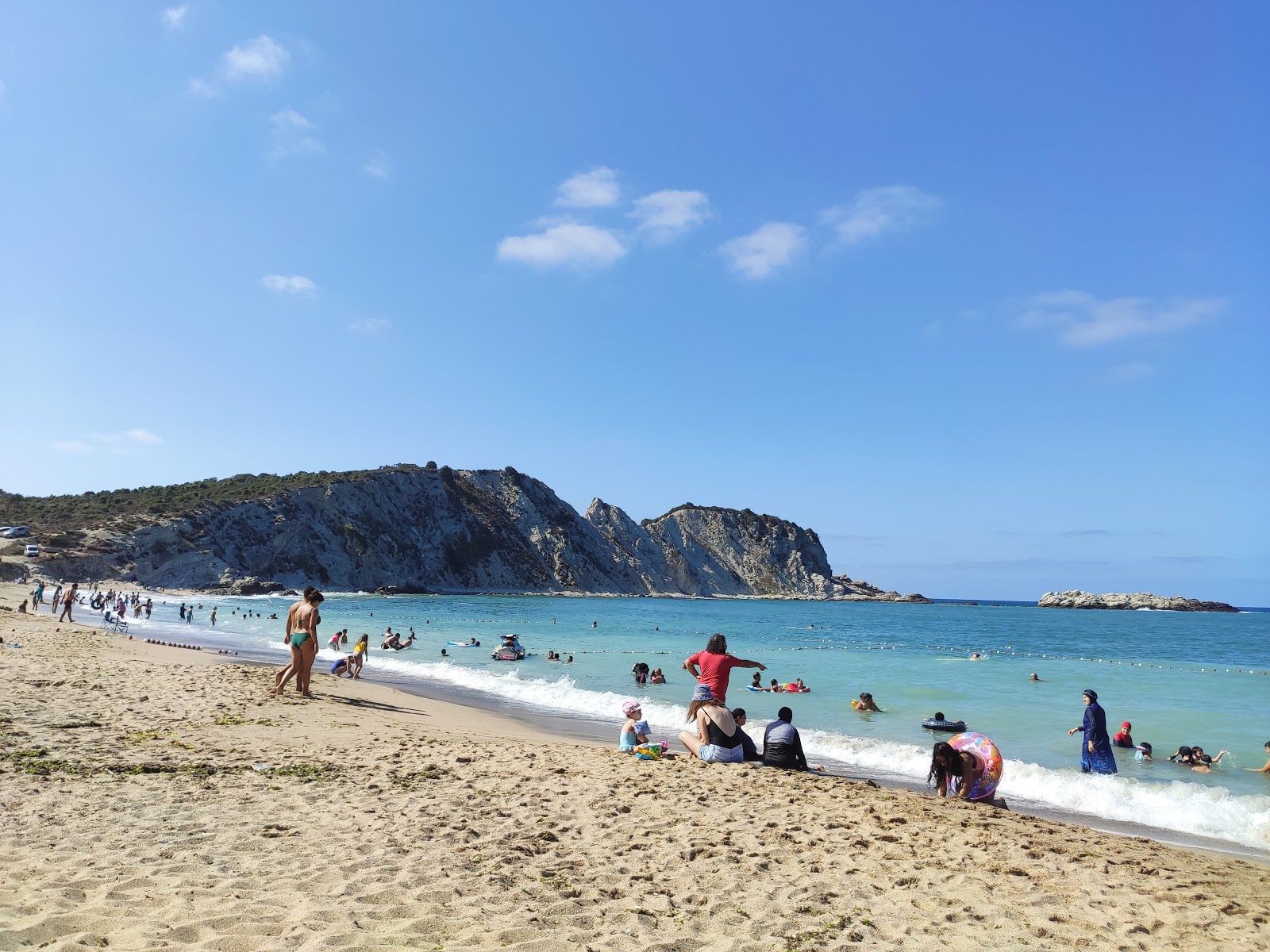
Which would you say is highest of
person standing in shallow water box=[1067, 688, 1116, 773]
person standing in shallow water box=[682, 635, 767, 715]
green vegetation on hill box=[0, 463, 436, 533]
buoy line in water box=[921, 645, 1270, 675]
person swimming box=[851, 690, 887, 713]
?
green vegetation on hill box=[0, 463, 436, 533]

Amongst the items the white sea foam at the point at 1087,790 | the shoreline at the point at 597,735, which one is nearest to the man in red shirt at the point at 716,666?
the shoreline at the point at 597,735

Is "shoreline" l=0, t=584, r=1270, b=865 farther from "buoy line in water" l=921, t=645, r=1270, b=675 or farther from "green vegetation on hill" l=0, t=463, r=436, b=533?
"green vegetation on hill" l=0, t=463, r=436, b=533

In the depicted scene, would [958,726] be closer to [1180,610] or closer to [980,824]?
[980,824]

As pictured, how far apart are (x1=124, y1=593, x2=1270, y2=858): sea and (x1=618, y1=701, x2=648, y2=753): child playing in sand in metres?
2.81

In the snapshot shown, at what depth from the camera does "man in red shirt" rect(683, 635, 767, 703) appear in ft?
34.0

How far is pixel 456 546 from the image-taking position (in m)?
104

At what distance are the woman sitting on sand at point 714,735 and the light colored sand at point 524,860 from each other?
1.54 ft

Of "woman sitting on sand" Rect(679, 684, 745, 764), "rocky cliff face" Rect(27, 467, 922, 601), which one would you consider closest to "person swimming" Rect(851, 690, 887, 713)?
"woman sitting on sand" Rect(679, 684, 745, 764)

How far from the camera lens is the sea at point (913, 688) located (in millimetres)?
10938

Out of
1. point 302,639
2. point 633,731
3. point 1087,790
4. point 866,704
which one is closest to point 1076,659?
point 866,704

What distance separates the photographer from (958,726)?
1590cm

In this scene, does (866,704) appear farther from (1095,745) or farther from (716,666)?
(716,666)

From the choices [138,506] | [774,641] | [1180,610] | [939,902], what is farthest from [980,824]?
[1180,610]

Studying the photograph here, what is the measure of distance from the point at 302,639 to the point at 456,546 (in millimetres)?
93053
